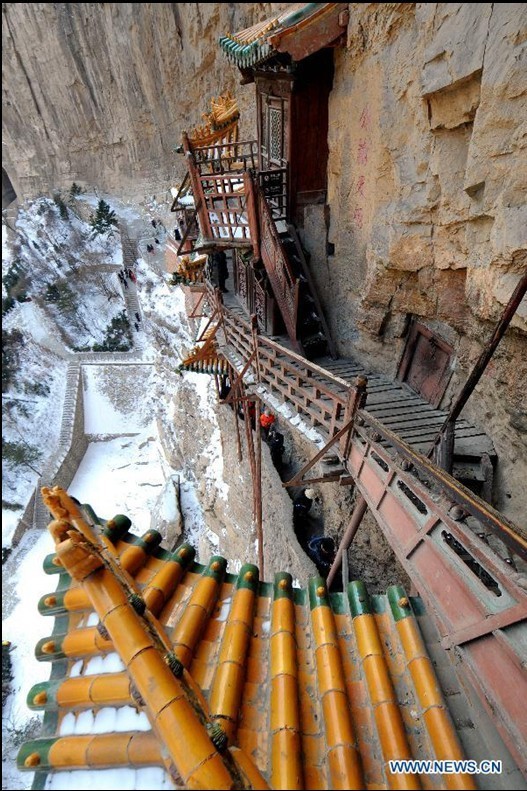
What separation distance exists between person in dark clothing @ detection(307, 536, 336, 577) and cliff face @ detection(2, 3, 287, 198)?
17835 millimetres

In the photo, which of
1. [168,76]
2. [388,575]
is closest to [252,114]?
[168,76]

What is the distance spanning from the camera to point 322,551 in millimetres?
7891

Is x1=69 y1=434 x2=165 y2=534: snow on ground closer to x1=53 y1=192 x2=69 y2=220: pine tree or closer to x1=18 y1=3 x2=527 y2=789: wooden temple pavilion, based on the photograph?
x1=18 y1=3 x2=527 y2=789: wooden temple pavilion

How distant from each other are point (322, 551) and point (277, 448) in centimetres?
300

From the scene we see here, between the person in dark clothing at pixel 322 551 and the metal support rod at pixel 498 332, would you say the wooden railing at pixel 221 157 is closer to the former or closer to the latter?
the metal support rod at pixel 498 332

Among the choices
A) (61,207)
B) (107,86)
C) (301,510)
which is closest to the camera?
(301,510)

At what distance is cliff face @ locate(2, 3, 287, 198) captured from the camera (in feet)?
64.2

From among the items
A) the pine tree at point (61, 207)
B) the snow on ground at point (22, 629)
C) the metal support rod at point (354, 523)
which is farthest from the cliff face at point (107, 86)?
the snow on ground at point (22, 629)

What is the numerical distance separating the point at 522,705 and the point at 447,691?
431 mm

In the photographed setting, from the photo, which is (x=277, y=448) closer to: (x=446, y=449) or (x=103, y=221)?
(x=446, y=449)

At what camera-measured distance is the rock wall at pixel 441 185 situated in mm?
4039

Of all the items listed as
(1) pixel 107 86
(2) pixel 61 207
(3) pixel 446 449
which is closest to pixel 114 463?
(2) pixel 61 207

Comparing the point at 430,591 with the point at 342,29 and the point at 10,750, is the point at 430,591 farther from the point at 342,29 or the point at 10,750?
the point at 10,750

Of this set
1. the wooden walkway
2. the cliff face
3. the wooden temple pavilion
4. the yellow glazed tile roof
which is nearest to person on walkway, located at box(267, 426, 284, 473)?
the wooden walkway
